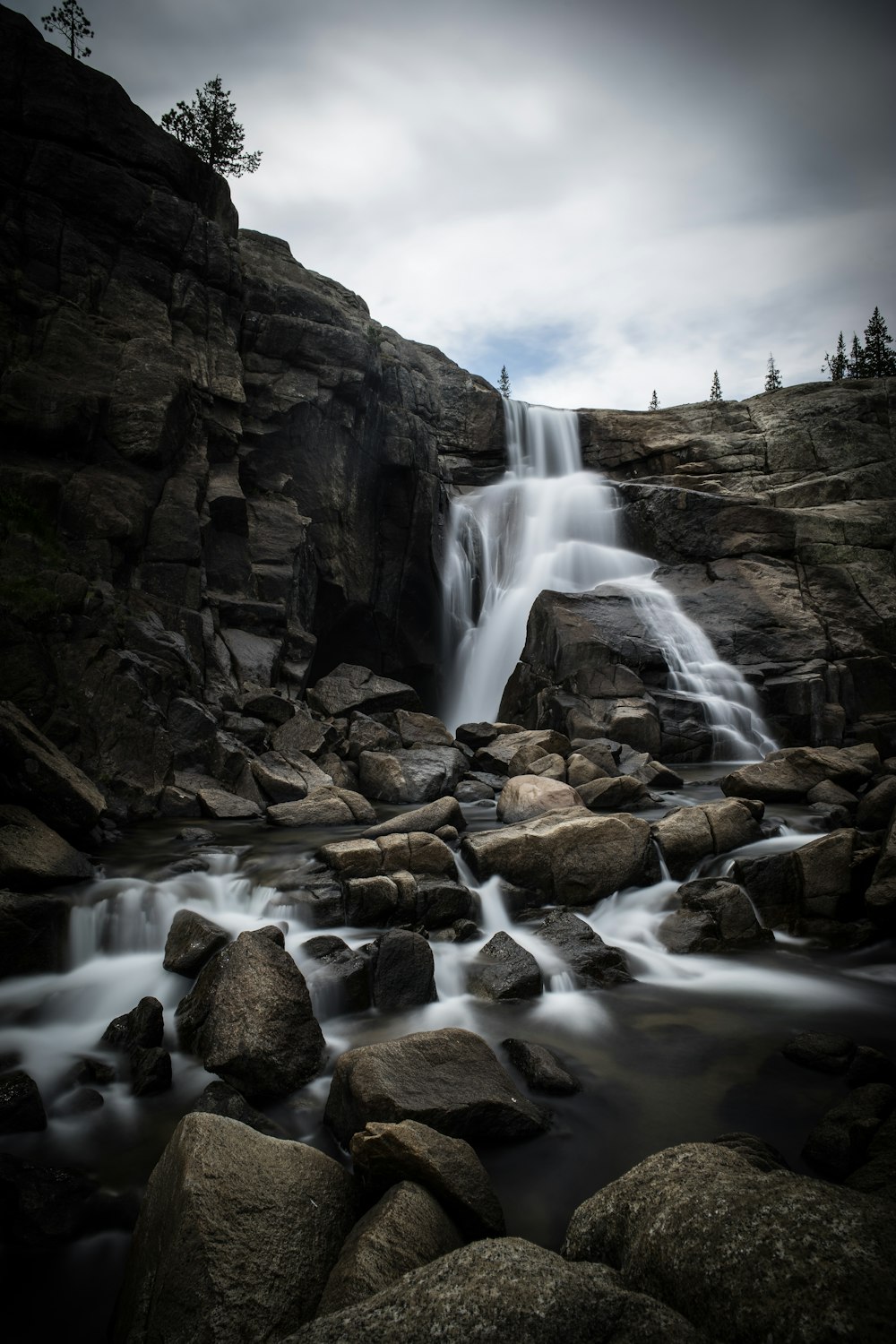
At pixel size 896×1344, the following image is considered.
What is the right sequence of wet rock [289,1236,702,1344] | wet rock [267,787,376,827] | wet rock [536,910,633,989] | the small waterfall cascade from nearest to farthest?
wet rock [289,1236,702,1344]
wet rock [536,910,633,989]
wet rock [267,787,376,827]
the small waterfall cascade

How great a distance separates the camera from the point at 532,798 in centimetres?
1223

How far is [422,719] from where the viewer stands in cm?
1953

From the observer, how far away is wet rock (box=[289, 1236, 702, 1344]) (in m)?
2.41

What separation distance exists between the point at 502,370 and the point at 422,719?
70.5 m

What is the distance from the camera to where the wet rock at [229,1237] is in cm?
296

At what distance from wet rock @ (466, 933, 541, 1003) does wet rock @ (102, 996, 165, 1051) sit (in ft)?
9.72

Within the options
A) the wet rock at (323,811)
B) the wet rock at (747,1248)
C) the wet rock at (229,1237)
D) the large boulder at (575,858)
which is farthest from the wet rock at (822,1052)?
the wet rock at (323,811)

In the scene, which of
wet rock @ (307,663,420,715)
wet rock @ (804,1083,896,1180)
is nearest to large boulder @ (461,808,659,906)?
wet rock @ (804,1083,896,1180)

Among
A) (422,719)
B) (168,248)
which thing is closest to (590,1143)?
(422,719)

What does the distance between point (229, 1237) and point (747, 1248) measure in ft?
7.38

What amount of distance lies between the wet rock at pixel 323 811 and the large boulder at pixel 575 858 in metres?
3.97

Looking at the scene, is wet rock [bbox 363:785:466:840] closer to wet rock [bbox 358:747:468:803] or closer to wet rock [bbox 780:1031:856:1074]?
wet rock [bbox 358:747:468:803]

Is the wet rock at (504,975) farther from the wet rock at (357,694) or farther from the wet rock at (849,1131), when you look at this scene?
the wet rock at (357,694)

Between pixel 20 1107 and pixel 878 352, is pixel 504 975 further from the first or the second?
pixel 878 352
